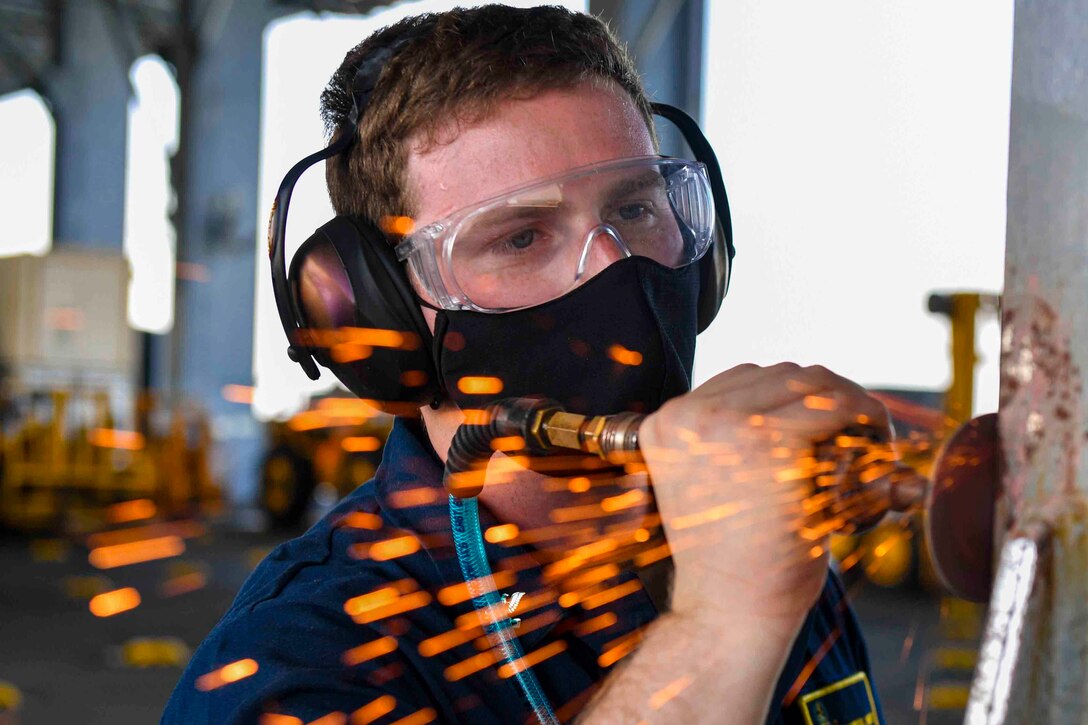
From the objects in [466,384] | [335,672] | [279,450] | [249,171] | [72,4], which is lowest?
[279,450]

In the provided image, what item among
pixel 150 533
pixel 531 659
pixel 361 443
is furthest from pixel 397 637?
pixel 150 533

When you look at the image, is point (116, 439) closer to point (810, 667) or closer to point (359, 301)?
point (359, 301)

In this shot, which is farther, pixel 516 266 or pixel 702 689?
pixel 516 266

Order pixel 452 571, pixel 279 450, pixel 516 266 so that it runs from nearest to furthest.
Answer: pixel 452 571, pixel 516 266, pixel 279 450

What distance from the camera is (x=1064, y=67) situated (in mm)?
588

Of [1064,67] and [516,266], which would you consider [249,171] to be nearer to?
[516,266]

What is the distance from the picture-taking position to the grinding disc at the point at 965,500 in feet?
2.21

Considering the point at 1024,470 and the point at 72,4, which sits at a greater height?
the point at 72,4

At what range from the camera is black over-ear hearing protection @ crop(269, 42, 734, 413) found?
4.50ft

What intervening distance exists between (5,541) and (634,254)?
10.3 m

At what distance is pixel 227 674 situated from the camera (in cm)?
108

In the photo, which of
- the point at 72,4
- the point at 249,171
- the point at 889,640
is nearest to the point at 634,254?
the point at 889,640

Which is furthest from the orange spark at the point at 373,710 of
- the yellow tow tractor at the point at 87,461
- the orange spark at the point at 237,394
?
the orange spark at the point at 237,394

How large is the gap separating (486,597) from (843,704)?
1.55ft
